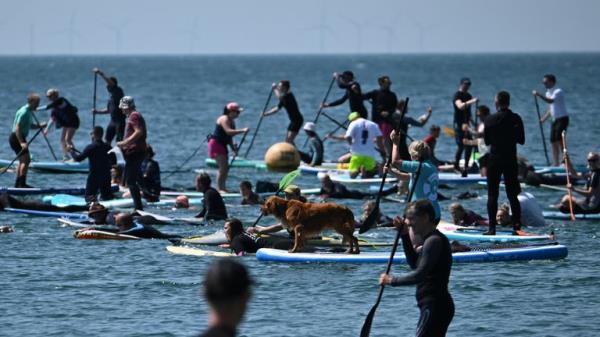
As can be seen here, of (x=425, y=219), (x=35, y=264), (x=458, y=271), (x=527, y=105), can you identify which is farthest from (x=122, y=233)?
(x=527, y=105)

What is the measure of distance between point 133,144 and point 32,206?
2.11 m

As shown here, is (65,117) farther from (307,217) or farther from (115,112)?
(307,217)

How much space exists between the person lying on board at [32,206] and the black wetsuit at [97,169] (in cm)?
50

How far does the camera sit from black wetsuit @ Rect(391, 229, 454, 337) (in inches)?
436

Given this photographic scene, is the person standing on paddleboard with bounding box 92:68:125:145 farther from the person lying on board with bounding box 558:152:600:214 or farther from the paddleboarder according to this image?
the person lying on board with bounding box 558:152:600:214

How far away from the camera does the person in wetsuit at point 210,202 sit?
21359 mm

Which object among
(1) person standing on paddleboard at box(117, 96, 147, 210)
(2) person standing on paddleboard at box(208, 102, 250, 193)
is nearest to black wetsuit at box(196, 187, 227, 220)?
(1) person standing on paddleboard at box(117, 96, 147, 210)

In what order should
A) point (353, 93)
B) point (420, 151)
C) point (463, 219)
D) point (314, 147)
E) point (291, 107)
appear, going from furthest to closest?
point (314, 147) → point (291, 107) → point (353, 93) → point (463, 219) → point (420, 151)

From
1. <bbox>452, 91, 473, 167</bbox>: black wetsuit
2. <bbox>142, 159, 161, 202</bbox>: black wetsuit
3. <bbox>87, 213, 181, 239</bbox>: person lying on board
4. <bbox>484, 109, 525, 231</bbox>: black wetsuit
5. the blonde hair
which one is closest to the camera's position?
the blonde hair

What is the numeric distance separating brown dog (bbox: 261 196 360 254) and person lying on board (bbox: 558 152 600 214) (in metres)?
4.73

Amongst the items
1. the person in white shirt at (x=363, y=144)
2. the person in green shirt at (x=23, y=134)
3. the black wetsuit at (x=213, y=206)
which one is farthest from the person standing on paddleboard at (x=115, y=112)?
the black wetsuit at (x=213, y=206)

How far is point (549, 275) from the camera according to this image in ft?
56.1

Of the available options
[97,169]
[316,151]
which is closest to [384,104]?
[316,151]

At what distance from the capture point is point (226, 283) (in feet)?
23.4
